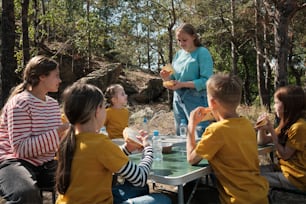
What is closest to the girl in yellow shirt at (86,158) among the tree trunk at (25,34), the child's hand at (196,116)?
the child's hand at (196,116)

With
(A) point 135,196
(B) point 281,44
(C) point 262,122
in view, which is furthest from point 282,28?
(A) point 135,196

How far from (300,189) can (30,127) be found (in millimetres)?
1878

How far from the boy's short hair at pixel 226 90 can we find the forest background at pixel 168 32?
499cm

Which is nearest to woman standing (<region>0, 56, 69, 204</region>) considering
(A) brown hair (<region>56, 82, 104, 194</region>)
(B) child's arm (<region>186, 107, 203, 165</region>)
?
(A) brown hair (<region>56, 82, 104, 194</region>)

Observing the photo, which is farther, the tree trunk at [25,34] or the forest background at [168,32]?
the forest background at [168,32]

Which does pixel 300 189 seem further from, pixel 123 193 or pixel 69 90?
pixel 69 90

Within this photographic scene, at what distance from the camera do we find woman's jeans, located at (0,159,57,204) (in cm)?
186

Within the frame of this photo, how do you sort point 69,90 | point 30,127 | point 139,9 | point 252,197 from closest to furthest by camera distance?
point 69,90
point 252,197
point 30,127
point 139,9

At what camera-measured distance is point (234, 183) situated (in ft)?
6.28

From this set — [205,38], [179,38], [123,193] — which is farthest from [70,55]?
[123,193]

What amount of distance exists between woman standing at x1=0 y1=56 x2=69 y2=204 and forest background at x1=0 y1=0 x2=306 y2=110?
17.6 ft

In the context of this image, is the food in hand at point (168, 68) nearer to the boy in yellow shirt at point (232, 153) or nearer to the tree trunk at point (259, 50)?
the boy in yellow shirt at point (232, 153)

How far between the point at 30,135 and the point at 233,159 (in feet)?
4.25

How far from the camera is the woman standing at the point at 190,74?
3221 mm
